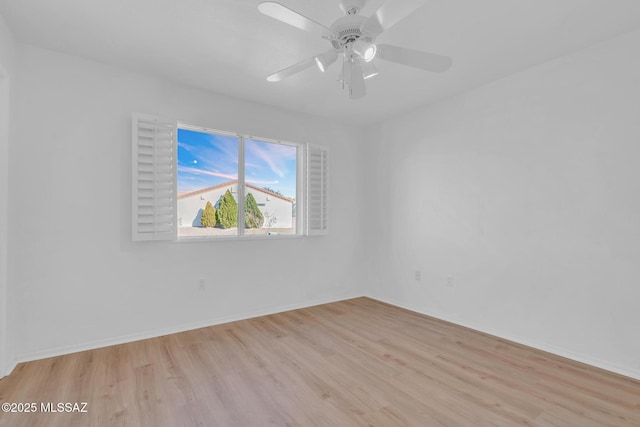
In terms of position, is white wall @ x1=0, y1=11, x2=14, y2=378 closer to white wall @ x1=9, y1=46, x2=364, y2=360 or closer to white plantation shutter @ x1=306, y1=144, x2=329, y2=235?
white wall @ x1=9, y1=46, x2=364, y2=360

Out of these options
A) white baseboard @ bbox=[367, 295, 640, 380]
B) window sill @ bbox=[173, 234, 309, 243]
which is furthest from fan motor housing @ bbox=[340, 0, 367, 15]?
white baseboard @ bbox=[367, 295, 640, 380]

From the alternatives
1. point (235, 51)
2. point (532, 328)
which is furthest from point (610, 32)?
point (235, 51)

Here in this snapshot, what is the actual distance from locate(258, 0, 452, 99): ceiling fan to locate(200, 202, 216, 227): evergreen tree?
1.94 meters

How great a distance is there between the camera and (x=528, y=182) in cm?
288

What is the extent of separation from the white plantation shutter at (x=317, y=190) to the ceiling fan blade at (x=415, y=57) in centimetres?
229

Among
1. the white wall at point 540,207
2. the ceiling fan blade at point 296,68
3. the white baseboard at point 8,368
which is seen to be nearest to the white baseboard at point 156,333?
the white baseboard at point 8,368

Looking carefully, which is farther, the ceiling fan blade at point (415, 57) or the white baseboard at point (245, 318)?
the white baseboard at point (245, 318)

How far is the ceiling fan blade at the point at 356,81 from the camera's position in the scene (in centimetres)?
187

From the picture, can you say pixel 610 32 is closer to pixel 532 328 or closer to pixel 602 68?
pixel 602 68

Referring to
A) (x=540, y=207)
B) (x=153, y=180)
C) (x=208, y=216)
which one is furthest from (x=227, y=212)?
(x=540, y=207)

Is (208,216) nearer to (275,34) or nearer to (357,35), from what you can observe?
(275,34)

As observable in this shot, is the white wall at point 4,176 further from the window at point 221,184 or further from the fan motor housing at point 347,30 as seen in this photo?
the fan motor housing at point 347,30

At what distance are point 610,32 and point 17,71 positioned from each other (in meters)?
4.48

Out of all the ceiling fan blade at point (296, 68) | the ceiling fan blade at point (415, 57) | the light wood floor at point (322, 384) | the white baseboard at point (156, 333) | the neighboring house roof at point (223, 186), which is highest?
the ceiling fan blade at point (296, 68)
